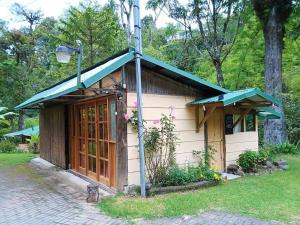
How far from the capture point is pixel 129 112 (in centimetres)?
710

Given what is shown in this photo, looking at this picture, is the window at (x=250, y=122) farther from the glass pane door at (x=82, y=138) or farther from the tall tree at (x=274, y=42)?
the glass pane door at (x=82, y=138)

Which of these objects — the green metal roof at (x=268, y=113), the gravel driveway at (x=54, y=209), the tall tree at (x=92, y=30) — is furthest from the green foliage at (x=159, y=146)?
the tall tree at (x=92, y=30)

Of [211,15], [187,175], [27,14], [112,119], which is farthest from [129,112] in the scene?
[27,14]

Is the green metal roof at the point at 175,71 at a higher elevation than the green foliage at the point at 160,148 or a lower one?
higher

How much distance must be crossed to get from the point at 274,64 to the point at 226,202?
8.98 meters

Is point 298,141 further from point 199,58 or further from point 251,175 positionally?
point 199,58

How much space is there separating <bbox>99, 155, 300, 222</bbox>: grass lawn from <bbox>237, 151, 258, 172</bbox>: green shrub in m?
1.38

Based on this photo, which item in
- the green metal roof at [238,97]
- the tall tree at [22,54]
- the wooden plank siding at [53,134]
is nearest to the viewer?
the green metal roof at [238,97]

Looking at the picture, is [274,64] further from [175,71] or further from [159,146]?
[159,146]

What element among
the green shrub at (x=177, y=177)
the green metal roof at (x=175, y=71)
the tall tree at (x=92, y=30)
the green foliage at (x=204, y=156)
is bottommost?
the green shrub at (x=177, y=177)

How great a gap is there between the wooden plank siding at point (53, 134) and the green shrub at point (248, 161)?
568 centimetres

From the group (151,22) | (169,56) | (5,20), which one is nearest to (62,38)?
(5,20)

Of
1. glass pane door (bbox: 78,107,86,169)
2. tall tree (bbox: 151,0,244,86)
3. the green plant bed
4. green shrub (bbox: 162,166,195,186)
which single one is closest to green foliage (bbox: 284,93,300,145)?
tall tree (bbox: 151,0,244,86)

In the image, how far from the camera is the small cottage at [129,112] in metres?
7.01
